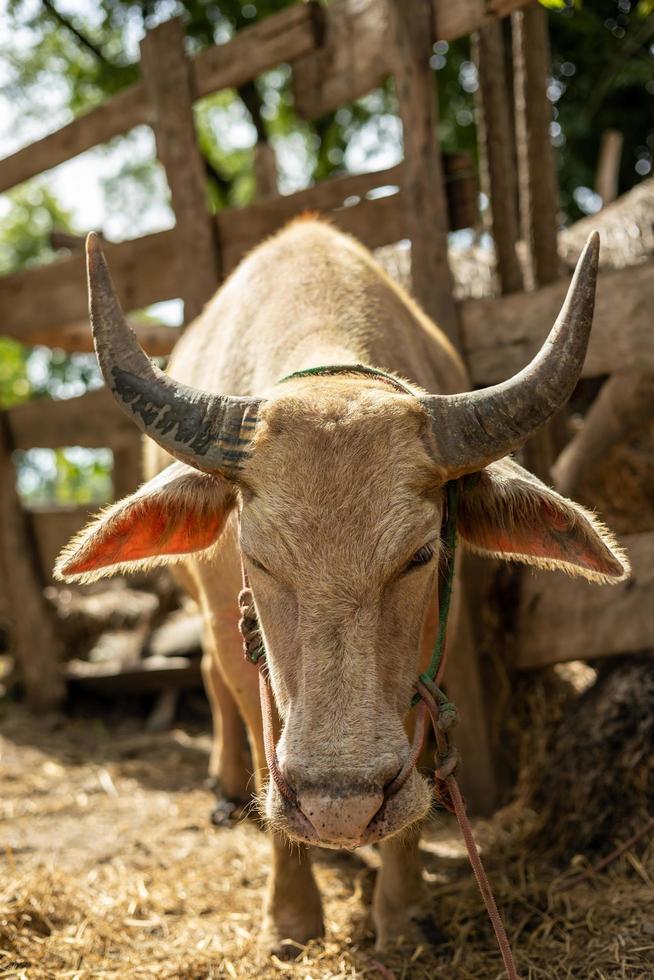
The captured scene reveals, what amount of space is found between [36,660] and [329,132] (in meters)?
10.2

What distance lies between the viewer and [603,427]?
217 inches

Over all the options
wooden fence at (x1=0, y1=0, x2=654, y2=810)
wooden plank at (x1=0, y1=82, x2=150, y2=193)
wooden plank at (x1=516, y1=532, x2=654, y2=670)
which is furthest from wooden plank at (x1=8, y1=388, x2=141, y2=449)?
wooden plank at (x1=516, y1=532, x2=654, y2=670)

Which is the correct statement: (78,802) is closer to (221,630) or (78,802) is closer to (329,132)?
(221,630)

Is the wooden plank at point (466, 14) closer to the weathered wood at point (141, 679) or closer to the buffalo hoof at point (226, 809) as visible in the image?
the buffalo hoof at point (226, 809)

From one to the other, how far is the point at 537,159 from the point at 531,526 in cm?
268

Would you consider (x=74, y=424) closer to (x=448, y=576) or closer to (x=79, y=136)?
(x=79, y=136)

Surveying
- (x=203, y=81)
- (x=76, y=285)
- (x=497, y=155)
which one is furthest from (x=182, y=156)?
(x=497, y=155)

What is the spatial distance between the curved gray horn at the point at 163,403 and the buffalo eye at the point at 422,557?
1.96 ft

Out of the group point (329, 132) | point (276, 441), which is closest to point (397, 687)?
point (276, 441)

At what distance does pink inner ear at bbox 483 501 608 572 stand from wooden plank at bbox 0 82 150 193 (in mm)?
3919

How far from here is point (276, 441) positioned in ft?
9.98

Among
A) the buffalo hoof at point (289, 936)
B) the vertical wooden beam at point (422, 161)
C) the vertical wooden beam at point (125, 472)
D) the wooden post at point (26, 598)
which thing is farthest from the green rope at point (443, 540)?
the vertical wooden beam at point (125, 472)

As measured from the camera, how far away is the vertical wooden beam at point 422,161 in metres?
4.95

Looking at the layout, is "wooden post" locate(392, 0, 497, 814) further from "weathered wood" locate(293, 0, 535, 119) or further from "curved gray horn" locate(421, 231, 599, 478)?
"curved gray horn" locate(421, 231, 599, 478)
